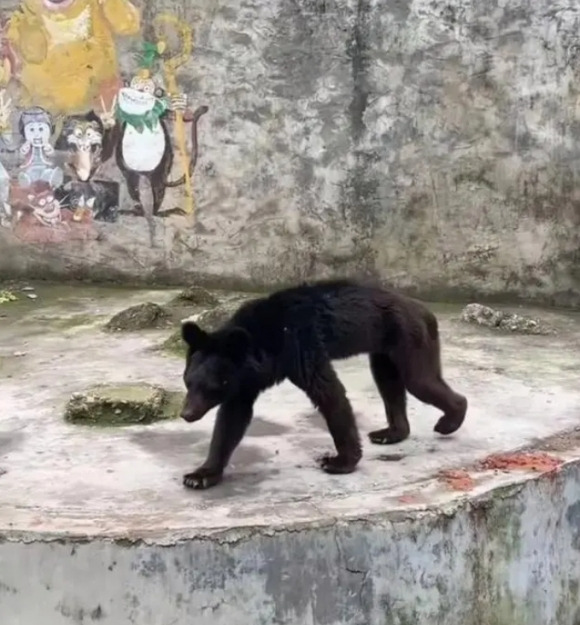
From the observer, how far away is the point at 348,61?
27.3 ft

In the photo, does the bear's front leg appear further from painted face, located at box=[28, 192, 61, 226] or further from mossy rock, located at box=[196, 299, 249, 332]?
painted face, located at box=[28, 192, 61, 226]

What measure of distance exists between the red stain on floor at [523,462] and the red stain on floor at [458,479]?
137mm

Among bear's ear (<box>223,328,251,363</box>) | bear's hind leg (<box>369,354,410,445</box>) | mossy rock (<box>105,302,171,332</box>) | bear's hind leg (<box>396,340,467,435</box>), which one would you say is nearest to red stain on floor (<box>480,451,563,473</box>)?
bear's hind leg (<box>396,340,467,435</box>)

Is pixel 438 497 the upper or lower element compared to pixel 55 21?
lower

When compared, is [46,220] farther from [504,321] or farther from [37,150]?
[504,321]

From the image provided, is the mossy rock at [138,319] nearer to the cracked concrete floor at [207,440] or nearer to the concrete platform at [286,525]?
the cracked concrete floor at [207,440]

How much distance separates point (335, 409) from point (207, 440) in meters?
0.93

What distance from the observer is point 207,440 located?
16.3 feet

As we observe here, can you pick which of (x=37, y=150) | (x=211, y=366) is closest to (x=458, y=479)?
(x=211, y=366)

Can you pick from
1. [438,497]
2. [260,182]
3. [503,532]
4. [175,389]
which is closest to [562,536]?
[503,532]

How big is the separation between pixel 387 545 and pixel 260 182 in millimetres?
5159

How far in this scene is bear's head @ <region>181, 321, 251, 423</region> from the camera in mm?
4152

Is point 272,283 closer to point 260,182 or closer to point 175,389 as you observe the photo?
point 260,182

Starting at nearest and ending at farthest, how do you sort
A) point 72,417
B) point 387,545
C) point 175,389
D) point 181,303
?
1. point 387,545
2. point 72,417
3. point 175,389
4. point 181,303
